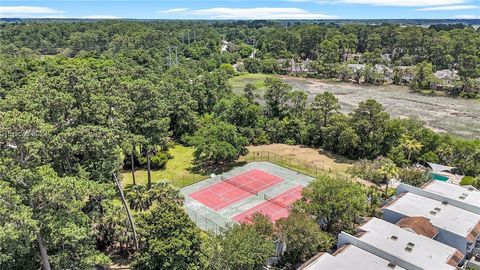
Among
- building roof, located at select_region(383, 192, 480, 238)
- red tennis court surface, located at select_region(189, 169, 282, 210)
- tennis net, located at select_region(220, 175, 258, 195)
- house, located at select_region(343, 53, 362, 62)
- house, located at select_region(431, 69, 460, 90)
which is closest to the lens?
building roof, located at select_region(383, 192, 480, 238)

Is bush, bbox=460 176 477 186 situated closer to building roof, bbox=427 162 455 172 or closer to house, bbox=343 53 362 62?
building roof, bbox=427 162 455 172

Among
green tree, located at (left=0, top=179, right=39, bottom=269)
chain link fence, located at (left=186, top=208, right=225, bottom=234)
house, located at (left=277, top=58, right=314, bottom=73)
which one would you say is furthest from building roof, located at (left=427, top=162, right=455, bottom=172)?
house, located at (left=277, top=58, right=314, bottom=73)

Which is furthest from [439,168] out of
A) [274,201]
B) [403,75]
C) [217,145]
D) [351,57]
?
[351,57]

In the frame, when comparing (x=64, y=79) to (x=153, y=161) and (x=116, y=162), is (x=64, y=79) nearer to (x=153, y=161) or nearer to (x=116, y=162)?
(x=116, y=162)

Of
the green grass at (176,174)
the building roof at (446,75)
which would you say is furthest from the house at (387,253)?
the building roof at (446,75)

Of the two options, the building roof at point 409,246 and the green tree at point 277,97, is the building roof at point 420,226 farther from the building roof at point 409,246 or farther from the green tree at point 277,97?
the green tree at point 277,97

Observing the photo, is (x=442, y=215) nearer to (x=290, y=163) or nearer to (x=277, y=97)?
(x=290, y=163)
